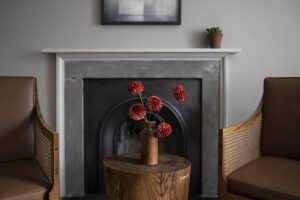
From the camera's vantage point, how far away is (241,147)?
5.82 ft

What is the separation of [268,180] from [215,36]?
3.51 ft

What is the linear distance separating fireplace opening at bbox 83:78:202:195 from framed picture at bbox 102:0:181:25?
0.42 m

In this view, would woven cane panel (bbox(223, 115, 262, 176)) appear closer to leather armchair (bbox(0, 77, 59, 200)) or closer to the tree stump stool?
the tree stump stool

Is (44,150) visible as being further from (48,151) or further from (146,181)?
(146,181)

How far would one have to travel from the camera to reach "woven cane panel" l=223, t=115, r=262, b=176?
65.7 inches

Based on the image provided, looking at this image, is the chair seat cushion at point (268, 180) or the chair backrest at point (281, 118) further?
the chair backrest at point (281, 118)

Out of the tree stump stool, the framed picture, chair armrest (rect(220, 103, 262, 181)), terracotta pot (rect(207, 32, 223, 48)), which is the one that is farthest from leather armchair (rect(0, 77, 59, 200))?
terracotta pot (rect(207, 32, 223, 48))

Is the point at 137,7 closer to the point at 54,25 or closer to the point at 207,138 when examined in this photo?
the point at 54,25

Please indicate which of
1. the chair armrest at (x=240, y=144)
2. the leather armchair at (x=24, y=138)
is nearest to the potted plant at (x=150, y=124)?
the chair armrest at (x=240, y=144)

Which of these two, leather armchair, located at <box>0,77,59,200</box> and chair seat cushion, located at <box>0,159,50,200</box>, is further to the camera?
leather armchair, located at <box>0,77,59,200</box>

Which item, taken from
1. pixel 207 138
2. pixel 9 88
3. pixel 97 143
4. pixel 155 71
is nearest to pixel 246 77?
pixel 207 138

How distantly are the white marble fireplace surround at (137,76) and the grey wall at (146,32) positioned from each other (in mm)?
86

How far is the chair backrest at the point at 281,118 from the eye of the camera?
1.83 m

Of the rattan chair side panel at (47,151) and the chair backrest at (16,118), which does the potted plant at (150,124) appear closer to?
the rattan chair side panel at (47,151)
